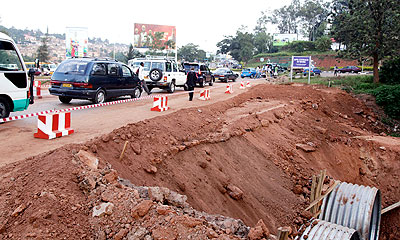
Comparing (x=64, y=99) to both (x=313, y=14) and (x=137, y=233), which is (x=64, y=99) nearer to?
(x=137, y=233)

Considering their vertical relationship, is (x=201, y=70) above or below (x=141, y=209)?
above

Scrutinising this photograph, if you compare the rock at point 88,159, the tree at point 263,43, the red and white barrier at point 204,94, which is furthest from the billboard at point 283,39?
the rock at point 88,159

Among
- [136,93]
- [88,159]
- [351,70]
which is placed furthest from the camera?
[351,70]

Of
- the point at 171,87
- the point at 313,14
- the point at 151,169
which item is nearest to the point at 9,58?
the point at 151,169

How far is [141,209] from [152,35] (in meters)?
60.0

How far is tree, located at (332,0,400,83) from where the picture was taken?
21953mm

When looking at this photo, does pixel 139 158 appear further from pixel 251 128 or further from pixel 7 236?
pixel 251 128

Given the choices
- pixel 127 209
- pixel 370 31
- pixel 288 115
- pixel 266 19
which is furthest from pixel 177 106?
pixel 266 19

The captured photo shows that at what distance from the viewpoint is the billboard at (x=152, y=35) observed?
60.5 m

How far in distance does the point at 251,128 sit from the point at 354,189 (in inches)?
148

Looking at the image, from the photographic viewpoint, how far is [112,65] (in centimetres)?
1330

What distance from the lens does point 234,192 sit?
768cm

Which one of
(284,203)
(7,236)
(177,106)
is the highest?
(177,106)

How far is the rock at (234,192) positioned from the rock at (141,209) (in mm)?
3737
